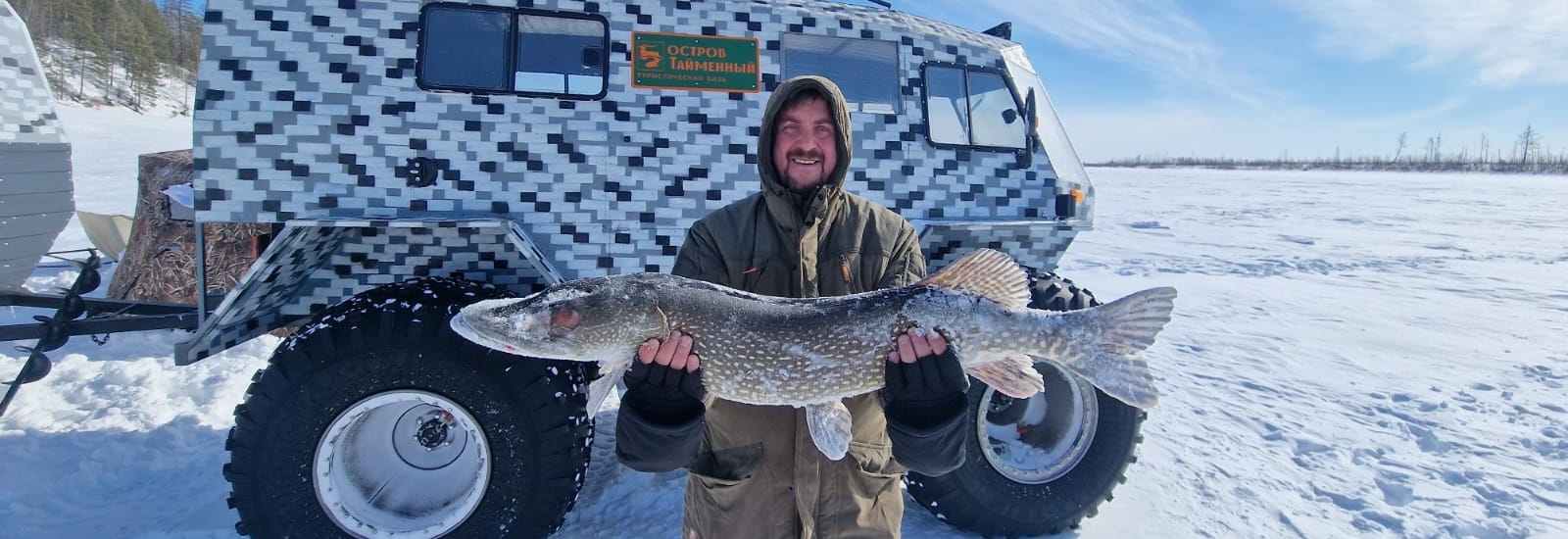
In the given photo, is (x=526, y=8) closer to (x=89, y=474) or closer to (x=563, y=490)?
(x=563, y=490)

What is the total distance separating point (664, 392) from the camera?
82.5 inches

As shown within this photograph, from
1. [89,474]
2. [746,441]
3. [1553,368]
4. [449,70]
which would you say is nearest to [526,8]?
[449,70]

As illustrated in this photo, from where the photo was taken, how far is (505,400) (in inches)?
122

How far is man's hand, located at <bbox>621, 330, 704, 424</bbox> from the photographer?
2.08 meters

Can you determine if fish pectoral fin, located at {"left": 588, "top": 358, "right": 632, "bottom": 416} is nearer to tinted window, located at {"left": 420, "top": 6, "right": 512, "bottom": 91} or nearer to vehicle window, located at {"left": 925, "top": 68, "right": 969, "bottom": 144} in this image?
tinted window, located at {"left": 420, "top": 6, "right": 512, "bottom": 91}

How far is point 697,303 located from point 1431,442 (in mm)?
5144

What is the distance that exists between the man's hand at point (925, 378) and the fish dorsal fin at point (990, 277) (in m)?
0.24

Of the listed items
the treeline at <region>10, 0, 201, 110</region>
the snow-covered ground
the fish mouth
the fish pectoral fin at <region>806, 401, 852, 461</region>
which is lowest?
the snow-covered ground

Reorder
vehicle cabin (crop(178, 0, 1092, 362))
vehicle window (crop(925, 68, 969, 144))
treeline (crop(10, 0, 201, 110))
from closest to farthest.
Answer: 1. vehicle cabin (crop(178, 0, 1092, 362))
2. vehicle window (crop(925, 68, 969, 144))
3. treeline (crop(10, 0, 201, 110))

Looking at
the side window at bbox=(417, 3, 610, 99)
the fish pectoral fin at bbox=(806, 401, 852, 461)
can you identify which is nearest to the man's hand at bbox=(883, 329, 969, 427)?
the fish pectoral fin at bbox=(806, 401, 852, 461)

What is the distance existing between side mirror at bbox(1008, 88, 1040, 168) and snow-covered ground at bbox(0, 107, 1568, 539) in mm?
1948

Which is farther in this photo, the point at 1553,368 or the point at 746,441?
the point at 1553,368

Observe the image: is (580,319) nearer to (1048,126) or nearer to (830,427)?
(830,427)

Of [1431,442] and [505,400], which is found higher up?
[505,400]
